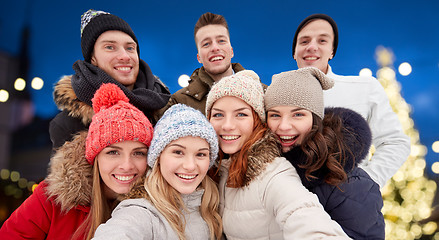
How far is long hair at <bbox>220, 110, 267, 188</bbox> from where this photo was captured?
1793 mm

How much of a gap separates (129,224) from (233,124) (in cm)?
80

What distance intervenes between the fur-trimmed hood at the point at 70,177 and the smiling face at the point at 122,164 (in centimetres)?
11

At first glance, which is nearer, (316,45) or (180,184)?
(180,184)

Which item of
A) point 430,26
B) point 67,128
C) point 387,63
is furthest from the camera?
point 430,26

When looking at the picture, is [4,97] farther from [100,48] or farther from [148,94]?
[148,94]

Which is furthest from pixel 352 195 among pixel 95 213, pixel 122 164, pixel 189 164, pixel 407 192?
pixel 407 192

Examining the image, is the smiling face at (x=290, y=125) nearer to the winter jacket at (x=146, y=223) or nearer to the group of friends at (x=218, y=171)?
the group of friends at (x=218, y=171)

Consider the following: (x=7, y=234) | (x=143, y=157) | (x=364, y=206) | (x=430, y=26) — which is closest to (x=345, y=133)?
(x=364, y=206)

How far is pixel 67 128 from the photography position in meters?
2.41

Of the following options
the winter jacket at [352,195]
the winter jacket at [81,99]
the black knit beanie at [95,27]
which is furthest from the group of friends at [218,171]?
the black knit beanie at [95,27]

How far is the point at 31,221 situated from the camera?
1.92 metres

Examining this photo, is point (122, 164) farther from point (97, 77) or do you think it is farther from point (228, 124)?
point (97, 77)

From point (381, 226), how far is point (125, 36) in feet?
7.34

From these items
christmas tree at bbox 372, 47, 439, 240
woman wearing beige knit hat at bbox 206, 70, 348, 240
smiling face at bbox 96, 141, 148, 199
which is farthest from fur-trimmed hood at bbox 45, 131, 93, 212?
christmas tree at bbox 372, 47, 439, 240
